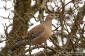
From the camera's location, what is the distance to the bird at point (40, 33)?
26.3ft

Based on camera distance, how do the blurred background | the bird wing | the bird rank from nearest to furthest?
1. the blurred background
2. the bird
3. the bird wing

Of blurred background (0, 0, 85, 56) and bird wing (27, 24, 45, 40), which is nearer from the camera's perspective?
blurred background (0, 0, 85, 56)

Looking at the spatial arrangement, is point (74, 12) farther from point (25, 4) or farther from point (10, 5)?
point (25, 4)

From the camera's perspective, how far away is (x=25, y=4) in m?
10.4

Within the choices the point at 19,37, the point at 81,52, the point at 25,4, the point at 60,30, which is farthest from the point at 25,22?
the point at 25,4

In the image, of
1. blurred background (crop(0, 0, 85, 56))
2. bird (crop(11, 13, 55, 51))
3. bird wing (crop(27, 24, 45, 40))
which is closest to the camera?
blurred background (crop(0, 0, 85, 56))

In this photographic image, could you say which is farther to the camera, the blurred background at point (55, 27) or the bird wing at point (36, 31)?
the bird wing at point (36, 31)

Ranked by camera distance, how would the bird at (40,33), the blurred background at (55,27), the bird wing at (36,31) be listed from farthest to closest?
the bird wing at (36,31) < the bird at (40,33) < the blurred background at (55,27)

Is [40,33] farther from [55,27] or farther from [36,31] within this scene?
[55,27]

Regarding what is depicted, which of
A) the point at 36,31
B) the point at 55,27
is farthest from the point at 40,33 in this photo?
the point at 55,27

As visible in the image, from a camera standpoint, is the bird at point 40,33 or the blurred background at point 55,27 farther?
the bird at point 40,33

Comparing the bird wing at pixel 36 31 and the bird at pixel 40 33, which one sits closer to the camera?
the bird at pixel 40 33

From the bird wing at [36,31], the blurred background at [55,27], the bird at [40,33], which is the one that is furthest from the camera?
the bird wing at [36,31]

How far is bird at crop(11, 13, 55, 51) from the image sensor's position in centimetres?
802
